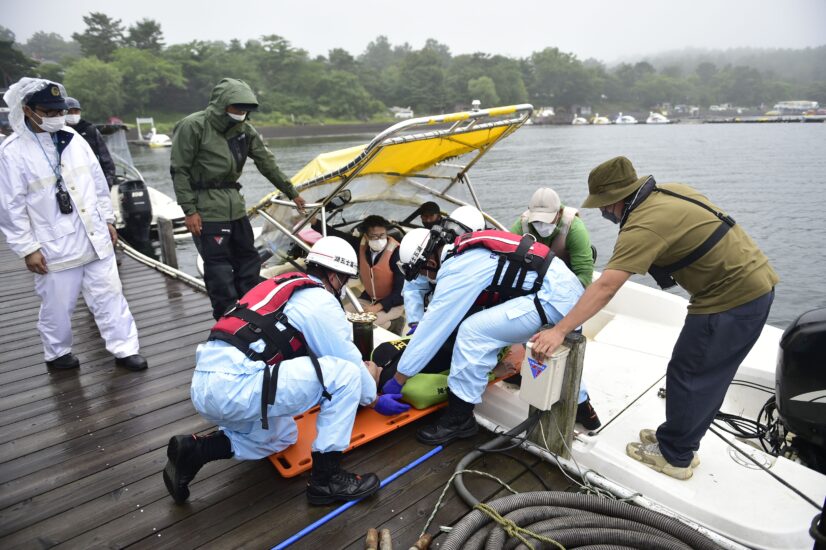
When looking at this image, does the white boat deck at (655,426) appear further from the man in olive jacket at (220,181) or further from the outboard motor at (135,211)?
the outboard motor at (135,211)

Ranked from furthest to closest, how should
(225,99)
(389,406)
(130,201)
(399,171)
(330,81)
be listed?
(330,81), (130,201), (399,171), (225,99), (389,406)

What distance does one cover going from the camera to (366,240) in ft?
17.4

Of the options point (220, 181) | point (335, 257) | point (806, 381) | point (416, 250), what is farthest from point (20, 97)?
point (806, 381)

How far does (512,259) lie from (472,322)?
1.36 ft

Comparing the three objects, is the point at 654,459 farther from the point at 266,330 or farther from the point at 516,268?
the point at 266,330

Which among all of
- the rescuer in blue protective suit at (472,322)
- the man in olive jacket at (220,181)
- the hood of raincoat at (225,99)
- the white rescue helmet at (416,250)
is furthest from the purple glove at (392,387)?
the hood of raincoat at (225,99)

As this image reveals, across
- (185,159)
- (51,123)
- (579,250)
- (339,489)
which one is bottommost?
(339,489)

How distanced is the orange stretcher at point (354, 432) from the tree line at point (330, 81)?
56.8 m

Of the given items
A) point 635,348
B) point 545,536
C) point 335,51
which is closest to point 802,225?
point 635,348

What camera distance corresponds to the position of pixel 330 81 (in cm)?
6744

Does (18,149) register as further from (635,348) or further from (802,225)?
(802,225)

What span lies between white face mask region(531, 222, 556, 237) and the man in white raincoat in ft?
10.3

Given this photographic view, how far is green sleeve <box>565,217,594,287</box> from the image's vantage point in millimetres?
4211

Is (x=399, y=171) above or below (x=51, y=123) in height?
below
